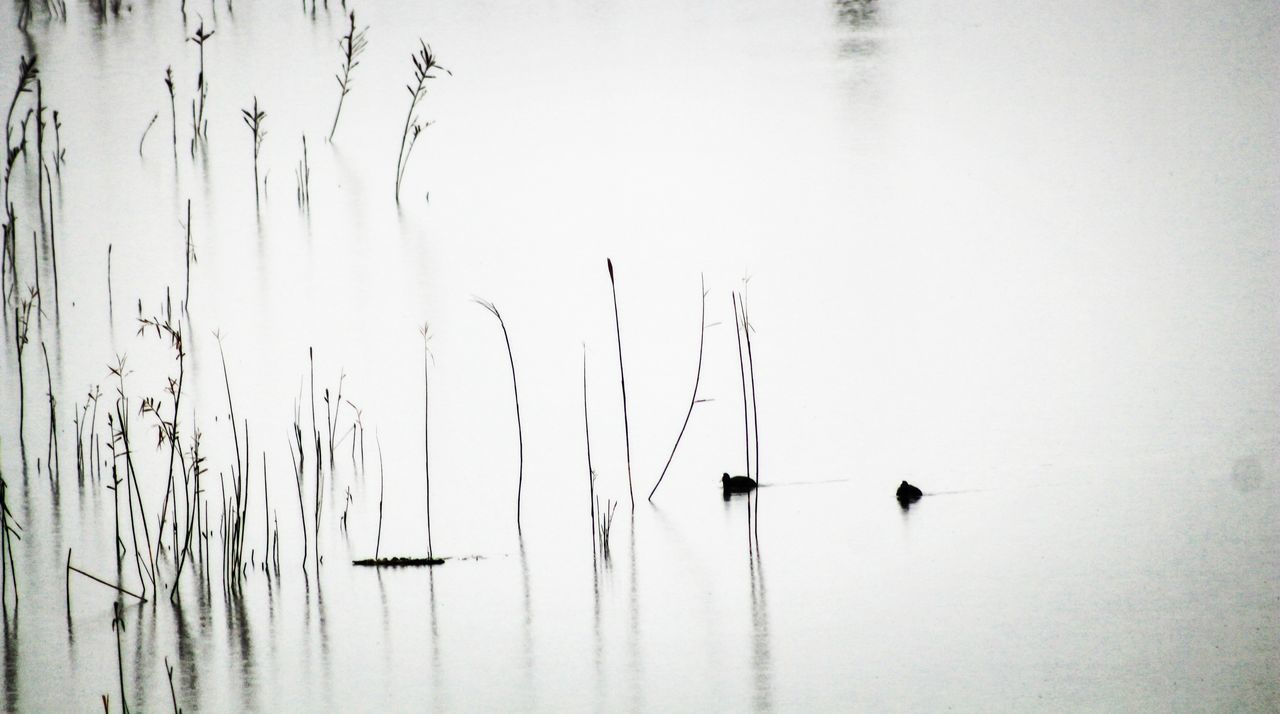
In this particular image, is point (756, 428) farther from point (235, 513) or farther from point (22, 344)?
point (22, 344)

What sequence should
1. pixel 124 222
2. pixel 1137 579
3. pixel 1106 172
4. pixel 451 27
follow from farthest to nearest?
pixel 451 27
pixel 1106 172
pixel 124 222
pixel 1137 579

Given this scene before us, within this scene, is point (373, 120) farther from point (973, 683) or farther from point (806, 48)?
point (973, 683)

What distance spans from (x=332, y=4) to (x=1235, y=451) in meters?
2.81

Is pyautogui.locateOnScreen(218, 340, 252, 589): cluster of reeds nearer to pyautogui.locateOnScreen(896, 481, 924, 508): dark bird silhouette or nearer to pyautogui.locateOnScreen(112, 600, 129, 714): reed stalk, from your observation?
pyautogui.locateOnScreen(112, 600, 129, 714): reed stalk

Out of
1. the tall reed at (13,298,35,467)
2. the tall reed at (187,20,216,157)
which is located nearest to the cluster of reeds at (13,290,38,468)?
the tall reed at (13,298,35,467)

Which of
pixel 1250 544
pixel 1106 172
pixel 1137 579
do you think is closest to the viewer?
pixel 1137 579

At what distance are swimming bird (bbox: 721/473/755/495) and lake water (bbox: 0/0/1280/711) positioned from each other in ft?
0.15

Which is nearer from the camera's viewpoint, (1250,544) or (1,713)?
(1,713)

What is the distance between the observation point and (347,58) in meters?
3.12

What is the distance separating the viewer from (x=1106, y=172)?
2.96 metres

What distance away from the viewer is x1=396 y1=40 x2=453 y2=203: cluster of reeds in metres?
2.85

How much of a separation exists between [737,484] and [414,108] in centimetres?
159

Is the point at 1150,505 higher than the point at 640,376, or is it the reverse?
the point at 640,376

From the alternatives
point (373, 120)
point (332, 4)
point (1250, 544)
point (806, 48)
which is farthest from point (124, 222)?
point (1250, 544)
